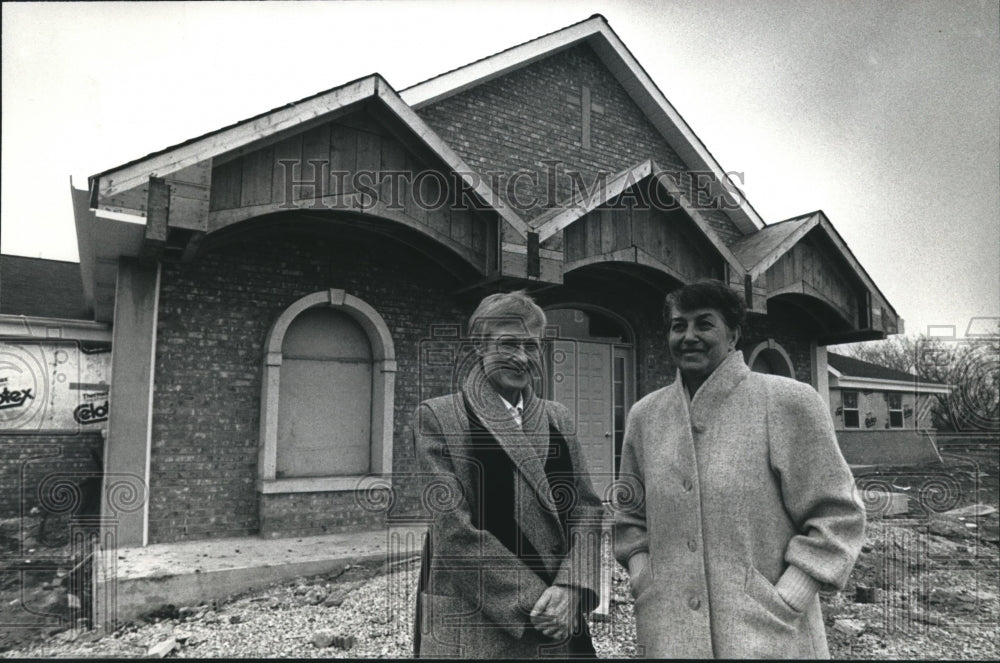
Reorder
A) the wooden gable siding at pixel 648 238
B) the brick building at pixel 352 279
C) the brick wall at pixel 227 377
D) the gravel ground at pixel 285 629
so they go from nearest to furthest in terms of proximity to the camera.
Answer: the gravel ground at pixel 285 629 → the brick building at pixel 352 279 → the brick wall at pixel 227 377 → the wooden gable siding at pixel 648 238

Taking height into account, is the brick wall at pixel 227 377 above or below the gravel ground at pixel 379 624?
above

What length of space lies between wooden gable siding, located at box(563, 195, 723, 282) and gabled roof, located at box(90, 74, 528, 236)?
91cm

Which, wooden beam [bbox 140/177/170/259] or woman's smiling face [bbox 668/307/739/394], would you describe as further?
wooden beam [bbox 140/177/170/259]

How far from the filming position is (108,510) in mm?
6598

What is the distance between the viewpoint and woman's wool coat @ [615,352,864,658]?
2.03 meters

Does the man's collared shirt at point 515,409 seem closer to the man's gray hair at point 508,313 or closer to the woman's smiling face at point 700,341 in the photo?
the man's gray hair at point 508,313

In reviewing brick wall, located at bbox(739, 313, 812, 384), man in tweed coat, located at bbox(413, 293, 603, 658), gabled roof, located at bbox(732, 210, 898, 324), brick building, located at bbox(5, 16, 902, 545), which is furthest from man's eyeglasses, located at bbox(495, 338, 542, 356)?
brick wall, located at bbox(739, 313, 812, 384)

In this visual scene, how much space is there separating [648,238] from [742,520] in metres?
6.57

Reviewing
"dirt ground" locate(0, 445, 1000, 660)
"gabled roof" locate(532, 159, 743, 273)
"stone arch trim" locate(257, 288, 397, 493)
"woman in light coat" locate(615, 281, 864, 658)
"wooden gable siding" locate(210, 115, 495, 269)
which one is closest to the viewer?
"woman in light coat" locate(615, 281, 864, 658)

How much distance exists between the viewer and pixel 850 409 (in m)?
22.4

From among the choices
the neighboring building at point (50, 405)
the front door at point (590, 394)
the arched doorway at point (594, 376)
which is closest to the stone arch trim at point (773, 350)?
the arched doorway at point (594, 376)

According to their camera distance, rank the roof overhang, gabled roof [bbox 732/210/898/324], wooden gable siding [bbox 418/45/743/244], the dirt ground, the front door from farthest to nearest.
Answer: the roof overhang → wooden gable siding [bbox 418/45/743/244] → the front door → gabled roof [bbox 732/210/898/324] → the dirt ground

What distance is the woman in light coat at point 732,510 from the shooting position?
2031 millimetres

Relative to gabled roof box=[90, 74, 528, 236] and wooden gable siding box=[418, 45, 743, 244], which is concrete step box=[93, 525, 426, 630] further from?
wooden gable siding box=[418, 45, 743, 244]
